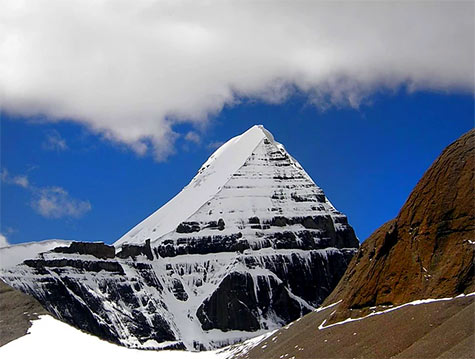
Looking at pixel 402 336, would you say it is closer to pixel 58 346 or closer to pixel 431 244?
pixel 431 244

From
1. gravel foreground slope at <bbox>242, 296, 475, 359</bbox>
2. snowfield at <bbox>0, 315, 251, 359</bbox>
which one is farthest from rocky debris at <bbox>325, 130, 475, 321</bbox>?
snowfield at <bbox>0, 315, 251, 359</bbox>

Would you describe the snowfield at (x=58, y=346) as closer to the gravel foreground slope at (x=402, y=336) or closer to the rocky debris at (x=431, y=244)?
the gravel foreground slope at (x=402, y=336)

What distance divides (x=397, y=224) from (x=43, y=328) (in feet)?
148

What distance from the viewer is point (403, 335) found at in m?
59.3

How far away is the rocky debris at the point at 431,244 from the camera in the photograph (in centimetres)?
6600

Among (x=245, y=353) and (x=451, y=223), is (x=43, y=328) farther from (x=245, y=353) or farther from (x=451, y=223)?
(x=451, y=223)

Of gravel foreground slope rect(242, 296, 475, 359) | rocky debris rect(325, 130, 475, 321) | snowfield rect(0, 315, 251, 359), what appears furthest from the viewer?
snowfield rect(0, 315, 251, 359)

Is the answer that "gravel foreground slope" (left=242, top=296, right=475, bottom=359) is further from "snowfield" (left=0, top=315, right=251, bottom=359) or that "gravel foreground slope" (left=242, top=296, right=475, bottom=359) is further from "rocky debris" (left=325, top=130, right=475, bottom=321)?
"snowfield" (left=0, top=315, right=251, bottom=359)

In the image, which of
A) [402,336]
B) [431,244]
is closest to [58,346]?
[402,336]

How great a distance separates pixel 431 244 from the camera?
7069cm

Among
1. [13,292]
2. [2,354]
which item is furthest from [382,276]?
[13,292]

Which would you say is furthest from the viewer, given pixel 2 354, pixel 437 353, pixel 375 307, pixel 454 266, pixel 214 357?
pixel 214 357

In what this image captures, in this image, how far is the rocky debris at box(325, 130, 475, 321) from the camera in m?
66.0

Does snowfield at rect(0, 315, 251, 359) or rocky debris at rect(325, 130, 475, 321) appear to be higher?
snowfield at rect(0, 315, 251, 359)
